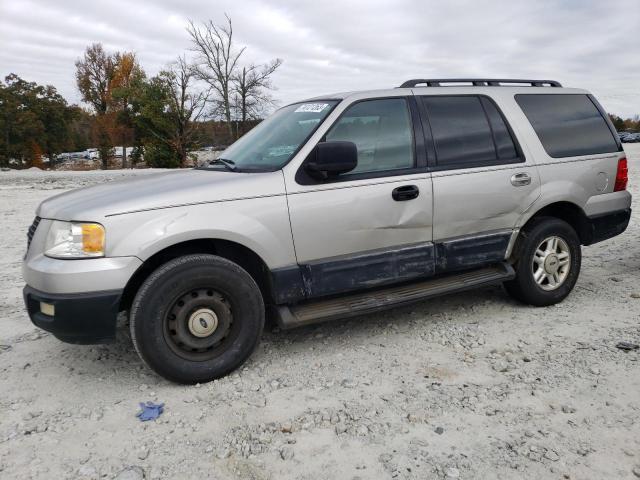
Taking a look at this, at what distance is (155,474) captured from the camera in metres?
2.49

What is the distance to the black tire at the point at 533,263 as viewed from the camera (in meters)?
4.39

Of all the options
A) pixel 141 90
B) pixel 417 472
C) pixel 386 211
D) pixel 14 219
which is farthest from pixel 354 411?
pixel 141 90

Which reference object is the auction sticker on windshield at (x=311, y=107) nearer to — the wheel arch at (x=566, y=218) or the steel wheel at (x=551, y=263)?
the wheel arch at (x=566, y=218)

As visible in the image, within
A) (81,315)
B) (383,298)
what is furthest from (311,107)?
(81,315)

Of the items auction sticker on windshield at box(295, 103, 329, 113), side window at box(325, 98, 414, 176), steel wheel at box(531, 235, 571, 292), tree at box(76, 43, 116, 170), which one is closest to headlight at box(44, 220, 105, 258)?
side window at box(325, 98, 414, 176)

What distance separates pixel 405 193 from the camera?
3.79 metres

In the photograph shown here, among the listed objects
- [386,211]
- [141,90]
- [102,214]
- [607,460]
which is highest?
[141,90]

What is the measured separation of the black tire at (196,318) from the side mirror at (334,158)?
874 mm

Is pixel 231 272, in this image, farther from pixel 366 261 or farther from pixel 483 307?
pixel 483 307

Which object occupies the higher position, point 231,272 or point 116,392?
point 231,272

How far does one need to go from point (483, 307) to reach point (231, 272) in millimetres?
2510

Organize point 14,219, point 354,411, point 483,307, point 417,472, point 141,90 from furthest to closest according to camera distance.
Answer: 1. point 141,90
2. point 14,219
3. point 483,307
4. point 354,411
5. point 417,472

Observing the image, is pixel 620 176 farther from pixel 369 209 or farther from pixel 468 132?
pixel 369 209

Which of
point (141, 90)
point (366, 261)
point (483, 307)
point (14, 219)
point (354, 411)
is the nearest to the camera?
point (354, 411)
